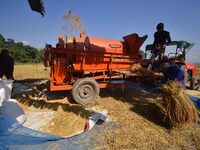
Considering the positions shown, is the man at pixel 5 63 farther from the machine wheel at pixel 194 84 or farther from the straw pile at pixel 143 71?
the machine wheel at pixel 194 84

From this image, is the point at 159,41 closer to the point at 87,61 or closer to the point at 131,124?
the point at 87,61

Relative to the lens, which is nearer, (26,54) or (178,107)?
(178,107)

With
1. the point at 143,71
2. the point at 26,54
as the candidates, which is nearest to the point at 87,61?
the point at 143,71

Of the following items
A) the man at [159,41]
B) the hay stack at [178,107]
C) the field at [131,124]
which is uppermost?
the man at [159,41]

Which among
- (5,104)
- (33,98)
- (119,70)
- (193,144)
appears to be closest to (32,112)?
(5,104)

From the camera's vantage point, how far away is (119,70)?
6.47 metres

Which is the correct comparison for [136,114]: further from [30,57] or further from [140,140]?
[30,57]

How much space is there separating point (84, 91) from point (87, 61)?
3.19 feet

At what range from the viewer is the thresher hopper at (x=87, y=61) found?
18.2 ft

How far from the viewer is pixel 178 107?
394 cm

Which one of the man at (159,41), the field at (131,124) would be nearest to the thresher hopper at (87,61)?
the field at (131,124)

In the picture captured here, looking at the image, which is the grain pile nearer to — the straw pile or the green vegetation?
the straw pile

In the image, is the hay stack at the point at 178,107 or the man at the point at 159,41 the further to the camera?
the man at the point at 159,41

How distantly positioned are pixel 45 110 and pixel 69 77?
144 centimetres
